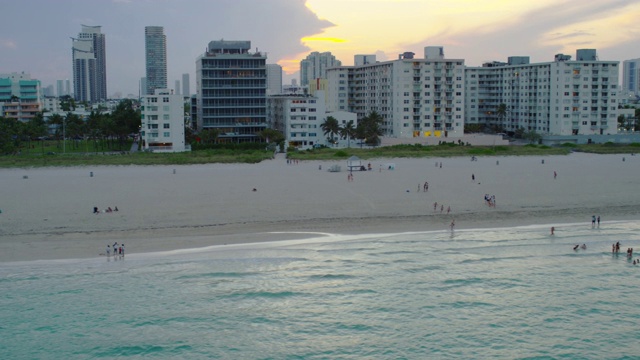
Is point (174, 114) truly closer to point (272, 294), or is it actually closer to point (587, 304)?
point (272, 294)

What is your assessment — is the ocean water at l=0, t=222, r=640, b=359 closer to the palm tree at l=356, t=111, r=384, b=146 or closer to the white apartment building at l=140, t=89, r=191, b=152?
the white apartment building at l=140, t=89, r=191, b=152

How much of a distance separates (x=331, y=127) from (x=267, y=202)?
42.0 meters

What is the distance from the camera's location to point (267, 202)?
38.2 metres

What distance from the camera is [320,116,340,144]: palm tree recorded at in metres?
79.0

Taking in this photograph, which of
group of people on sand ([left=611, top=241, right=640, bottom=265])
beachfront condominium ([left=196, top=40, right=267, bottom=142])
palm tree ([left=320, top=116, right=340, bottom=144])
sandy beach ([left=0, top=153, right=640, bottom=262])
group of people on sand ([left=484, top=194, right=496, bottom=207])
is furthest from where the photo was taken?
beachfront condominium ([left=196, top=40, right=267, bottom=142])

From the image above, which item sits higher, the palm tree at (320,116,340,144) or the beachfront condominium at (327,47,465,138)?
the beachfront condominium at (327,47,465,138)

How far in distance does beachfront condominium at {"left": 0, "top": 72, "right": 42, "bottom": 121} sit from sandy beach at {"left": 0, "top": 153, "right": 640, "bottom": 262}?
6016 cm

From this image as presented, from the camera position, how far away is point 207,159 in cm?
6278

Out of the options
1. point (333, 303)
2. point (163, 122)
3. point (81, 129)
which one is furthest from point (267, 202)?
point (81, 129)

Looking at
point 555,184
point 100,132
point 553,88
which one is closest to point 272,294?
point 555,184

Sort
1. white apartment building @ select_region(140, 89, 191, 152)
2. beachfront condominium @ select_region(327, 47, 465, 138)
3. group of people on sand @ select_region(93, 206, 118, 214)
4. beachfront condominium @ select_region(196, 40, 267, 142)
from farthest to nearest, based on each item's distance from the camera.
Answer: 1. beachfront condominium @ select_region(327, 47, 465, 138)
2. beachfront condominium @ select_region(196, 40, 267, 142)
3. white apartment building @ select_region(140, 89, 191, 152)
4. group of people on sand @ select_region(93, 206, 118, 214)

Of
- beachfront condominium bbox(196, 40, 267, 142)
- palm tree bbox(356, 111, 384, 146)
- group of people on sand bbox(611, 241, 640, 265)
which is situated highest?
beachfront condominium bbox(196, 40, 267, 142)

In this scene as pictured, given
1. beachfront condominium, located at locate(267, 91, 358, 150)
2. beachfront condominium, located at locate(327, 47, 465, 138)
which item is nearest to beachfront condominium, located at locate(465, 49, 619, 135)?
beachfront condominium, located at locate(327, 47, 465, 138)

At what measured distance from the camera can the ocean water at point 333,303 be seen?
20.0 meters
